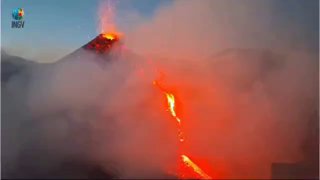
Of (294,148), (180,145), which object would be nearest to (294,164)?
(294,148)

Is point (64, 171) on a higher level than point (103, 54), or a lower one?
lower

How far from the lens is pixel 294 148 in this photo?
15438 millimetres

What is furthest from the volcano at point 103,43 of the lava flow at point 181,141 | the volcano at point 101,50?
the lava flow at point 181,141

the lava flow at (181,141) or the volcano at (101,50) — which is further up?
the volcano at (101,50)

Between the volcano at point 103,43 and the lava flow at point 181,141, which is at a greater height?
the volcano at point 103,43

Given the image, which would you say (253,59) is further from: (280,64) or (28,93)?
(28,93)

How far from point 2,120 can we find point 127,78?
4.25 m

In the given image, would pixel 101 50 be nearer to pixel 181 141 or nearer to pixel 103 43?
pixel 103 43

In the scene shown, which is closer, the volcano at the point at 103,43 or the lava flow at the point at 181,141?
the lava flow at the point at 181,141

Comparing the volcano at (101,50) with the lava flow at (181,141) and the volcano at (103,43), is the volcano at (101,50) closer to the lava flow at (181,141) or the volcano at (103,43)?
the volcano at (103,43)

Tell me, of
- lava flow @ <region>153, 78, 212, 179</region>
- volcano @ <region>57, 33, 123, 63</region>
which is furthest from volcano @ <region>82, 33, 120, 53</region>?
lava flow @ <region>153, 78, 212, 179</region>

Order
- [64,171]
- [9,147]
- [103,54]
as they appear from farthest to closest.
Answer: [103,54]
[9,147]
[64,171]

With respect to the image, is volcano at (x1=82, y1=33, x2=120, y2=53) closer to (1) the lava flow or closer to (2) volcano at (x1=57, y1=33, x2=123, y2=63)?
(2) volcano at (x1=57, y1=33, x2=123, y2=63)

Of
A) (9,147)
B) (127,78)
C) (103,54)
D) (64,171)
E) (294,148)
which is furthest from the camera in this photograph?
(103,54)
